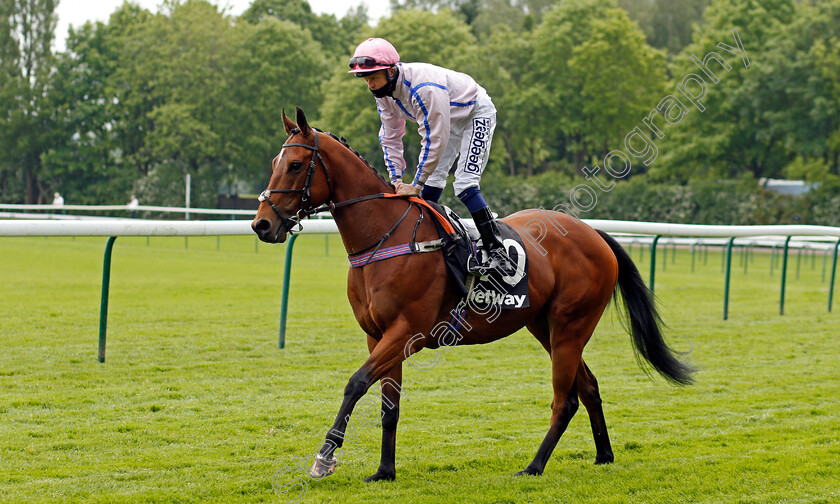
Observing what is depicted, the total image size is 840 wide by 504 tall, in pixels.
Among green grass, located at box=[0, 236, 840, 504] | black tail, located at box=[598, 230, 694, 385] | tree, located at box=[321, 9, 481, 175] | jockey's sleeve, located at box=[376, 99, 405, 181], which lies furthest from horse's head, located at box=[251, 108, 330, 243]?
tree, located at box=[321, 9, 481, 175]

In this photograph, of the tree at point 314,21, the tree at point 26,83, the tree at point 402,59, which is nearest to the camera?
the tree at point 402,59

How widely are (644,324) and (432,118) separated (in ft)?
6.33

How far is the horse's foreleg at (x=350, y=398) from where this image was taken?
3777mm

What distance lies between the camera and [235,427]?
16.2 feet

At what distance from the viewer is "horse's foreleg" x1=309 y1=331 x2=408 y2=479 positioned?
3.78 metres

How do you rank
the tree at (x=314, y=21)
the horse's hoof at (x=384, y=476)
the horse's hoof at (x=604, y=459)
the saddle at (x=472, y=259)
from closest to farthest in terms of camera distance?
the horse's hoof at (x=384, y=476)
the saddle at (x=472, y=259)
the horse's hoof at (x=604, y=459)
the tree at (x=314, y=21)

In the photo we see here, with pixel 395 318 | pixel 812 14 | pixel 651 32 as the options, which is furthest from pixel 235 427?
pixel 651 32

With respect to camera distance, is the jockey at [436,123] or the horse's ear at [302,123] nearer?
the horse's ear at [302,123]

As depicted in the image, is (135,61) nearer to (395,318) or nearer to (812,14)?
(812,14)

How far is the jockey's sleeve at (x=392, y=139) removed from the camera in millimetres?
4402

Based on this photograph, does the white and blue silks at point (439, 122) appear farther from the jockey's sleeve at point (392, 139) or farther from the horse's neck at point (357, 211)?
the horse's neck at point (357, 211)

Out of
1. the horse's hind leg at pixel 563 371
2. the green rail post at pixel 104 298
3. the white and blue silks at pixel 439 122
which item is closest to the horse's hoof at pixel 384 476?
the horse's hind leg at pixel 563 371

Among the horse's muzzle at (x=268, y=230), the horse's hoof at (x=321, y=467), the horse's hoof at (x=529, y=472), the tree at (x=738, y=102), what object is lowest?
the horse's hoof at (x=529, y=472)

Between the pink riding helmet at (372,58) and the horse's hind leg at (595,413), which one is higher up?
the pink riding helmet at (372,58)
